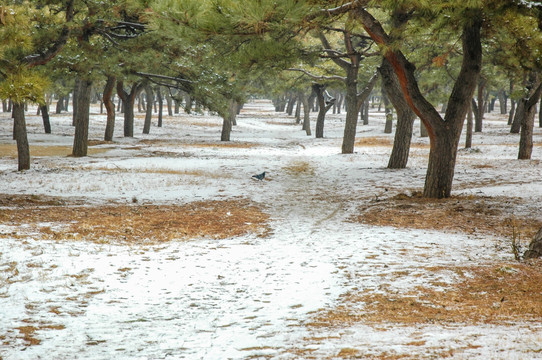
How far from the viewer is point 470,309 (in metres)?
4.20

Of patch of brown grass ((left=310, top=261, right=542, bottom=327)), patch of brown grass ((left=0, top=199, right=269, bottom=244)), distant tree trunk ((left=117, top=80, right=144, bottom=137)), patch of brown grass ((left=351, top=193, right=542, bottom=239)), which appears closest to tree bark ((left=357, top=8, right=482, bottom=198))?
patch of brown grass ((left=351, top=193, right=542, bottom=239))

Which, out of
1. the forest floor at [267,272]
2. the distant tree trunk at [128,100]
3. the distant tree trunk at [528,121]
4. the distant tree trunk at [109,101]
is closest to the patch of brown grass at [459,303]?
the forest floor at [267,272]

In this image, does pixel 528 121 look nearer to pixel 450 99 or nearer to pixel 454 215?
pixel 450 99

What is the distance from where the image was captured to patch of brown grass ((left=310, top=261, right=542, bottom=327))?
3.99m

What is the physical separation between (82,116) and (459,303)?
53.7 ft

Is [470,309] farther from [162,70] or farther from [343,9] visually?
[162,70]

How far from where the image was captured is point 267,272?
565 centimetres

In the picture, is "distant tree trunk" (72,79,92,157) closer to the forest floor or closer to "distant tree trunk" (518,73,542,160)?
the forest floor

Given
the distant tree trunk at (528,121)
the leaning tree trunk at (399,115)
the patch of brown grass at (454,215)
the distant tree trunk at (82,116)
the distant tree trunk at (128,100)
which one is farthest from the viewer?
the distant tree trunk at (128,100)

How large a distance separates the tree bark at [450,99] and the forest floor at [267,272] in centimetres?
92

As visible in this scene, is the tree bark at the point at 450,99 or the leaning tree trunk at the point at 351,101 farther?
the leaning tree trunk at the point at 351,101

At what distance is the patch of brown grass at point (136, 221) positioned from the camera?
24.0ft

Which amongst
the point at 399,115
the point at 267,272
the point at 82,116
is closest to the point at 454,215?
the point at 267,272

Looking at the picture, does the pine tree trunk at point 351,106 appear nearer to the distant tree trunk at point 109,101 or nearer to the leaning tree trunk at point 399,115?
the leaning tree trunk at point 399,115
